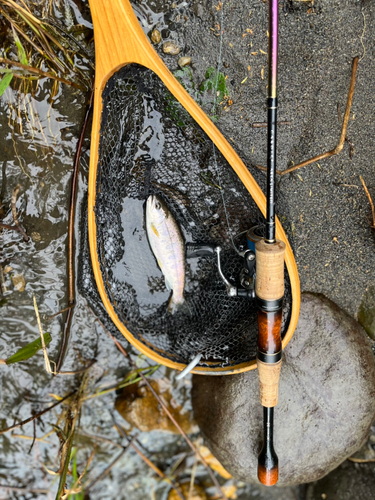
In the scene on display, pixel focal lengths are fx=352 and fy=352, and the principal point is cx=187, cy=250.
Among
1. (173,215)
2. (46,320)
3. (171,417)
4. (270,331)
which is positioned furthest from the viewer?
(171,417)

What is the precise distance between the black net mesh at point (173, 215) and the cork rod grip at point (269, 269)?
0.36m

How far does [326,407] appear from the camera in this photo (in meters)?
2.20

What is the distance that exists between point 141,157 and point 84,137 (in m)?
0.42

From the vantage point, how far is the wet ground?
1.97 metres

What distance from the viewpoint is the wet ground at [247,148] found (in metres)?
1.97

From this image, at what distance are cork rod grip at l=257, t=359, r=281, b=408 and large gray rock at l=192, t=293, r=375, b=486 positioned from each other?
469 mm

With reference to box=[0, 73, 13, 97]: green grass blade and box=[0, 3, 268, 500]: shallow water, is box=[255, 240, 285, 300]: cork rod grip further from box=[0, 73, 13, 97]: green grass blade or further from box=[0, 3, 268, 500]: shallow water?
box=[0, 73, 13, 97]: green grass blade

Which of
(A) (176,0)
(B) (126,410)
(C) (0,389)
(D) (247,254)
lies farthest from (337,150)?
(C) (0,389)

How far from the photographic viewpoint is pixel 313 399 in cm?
220

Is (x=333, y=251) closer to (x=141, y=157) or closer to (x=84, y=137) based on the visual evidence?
(x=141, y=157)

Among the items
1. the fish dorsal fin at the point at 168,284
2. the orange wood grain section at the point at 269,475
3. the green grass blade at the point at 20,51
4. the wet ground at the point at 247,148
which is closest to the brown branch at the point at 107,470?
the wet ground at the point at 247,148

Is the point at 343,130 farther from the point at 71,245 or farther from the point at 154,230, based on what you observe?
the point at 71,245

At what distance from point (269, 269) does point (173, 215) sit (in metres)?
0.78

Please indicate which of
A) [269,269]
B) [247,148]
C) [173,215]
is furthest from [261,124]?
[269,269]
